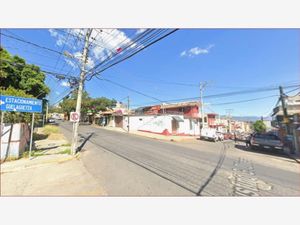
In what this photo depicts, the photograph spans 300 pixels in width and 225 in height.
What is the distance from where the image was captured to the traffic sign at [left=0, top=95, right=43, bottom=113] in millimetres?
6426

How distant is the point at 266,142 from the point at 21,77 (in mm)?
20000

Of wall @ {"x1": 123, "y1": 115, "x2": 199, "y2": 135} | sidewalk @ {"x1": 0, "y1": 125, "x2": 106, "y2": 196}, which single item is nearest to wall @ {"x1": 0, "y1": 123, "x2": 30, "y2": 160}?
sidewalk @ {"x1": 0, "y1": 125, "x2": 106, "y2": 196}

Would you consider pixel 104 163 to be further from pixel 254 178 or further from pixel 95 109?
pixel 95 109

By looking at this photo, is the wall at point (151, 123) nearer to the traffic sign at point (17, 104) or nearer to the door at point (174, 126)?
the door at point (174, 126)

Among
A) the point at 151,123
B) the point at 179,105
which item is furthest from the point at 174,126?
the point at 179,105

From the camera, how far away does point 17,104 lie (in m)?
6.82

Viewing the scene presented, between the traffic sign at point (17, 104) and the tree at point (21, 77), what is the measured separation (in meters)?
4.87

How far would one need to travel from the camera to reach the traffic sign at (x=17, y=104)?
6426mm

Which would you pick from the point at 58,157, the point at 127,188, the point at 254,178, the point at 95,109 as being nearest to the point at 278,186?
the point at 254,178

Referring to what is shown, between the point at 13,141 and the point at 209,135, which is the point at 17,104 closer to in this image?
the point at 13,141

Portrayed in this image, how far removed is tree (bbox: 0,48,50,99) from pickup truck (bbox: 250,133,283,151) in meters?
17.8

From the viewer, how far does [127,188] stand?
4.36 metres

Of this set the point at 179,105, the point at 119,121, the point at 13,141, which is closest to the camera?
the point at 13,141

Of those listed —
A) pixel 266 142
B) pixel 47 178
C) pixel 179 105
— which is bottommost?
pixel 47 178
